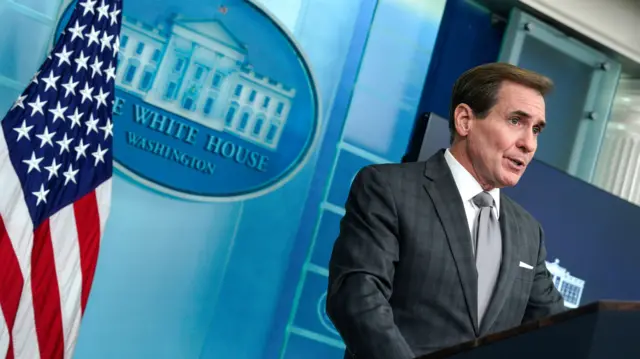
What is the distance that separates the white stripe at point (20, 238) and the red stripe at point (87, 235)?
20 centimetres

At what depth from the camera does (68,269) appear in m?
3.16

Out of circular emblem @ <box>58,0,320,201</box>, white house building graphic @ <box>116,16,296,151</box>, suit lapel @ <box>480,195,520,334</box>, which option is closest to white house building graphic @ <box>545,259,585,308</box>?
circular emblem @ <box>58,0,320,201</box>

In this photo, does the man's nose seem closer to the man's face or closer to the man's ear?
the man's face

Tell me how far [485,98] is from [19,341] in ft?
5.72

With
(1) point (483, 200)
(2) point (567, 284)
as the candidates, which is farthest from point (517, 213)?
(2) point (567, 284)

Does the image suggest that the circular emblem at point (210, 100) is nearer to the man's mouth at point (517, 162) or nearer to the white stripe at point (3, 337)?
the white stripe at point (3, 337)

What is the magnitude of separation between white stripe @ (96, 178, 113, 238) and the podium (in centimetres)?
229

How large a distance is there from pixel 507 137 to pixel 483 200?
158 millimetres

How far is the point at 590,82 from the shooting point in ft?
17.3

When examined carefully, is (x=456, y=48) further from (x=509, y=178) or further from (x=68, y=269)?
(x=509, y=178)

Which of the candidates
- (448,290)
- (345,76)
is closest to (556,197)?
(345,76)

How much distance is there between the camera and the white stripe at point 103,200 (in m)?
3.30

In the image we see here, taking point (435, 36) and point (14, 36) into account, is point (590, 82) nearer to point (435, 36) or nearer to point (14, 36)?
point (435, 36)

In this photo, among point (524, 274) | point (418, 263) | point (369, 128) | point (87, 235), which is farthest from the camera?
point (369, 128)
